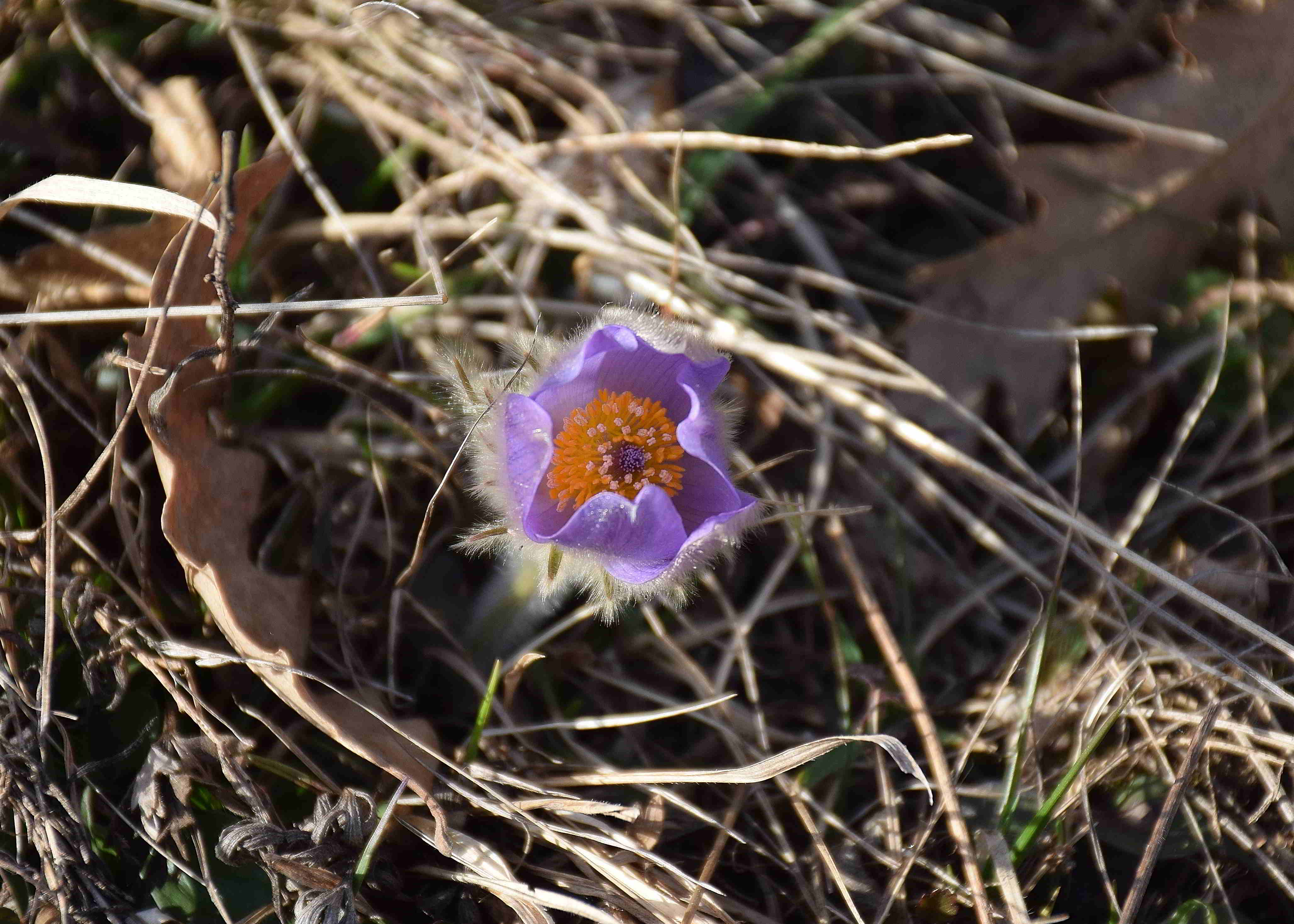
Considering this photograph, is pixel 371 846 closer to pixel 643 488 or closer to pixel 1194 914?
pixel 643 488

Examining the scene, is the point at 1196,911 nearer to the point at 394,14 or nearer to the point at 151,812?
the point at 151,812

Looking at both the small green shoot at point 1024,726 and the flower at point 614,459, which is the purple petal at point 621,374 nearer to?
the flower at point 614,459

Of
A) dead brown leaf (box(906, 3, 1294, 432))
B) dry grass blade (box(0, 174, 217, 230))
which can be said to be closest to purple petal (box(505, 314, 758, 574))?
dry grass blade (box(0, 174, 217, 230))

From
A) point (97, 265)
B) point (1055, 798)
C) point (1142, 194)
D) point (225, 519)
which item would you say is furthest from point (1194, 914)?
point (97, 265)

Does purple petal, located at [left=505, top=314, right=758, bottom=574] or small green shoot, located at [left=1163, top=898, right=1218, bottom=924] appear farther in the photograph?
small green shoot, located at [left=1163, top=898, right=1218, bottom=924]

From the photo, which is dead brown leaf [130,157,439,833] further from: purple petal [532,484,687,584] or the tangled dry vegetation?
purple petal [532,484,687,584]

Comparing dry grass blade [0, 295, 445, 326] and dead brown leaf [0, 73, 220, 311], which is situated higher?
dry grass blade [0, 295, 445, 326]
